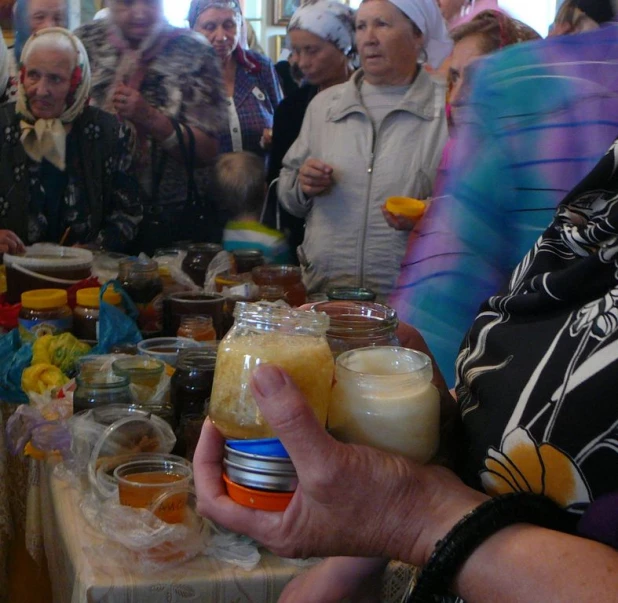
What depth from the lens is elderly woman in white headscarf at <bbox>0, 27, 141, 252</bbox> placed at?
252 cm

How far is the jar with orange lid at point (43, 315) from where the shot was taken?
1.72m

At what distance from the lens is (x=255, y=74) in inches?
117

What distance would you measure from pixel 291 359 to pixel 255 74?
2592mm

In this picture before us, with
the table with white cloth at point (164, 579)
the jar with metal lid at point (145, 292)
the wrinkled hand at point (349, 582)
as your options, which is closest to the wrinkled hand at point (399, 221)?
the jar with metal lid at point (145, 292)

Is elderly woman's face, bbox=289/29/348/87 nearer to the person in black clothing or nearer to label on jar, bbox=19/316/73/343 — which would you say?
the person in black clothing

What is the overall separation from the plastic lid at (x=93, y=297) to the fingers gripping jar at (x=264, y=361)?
3.76 ft

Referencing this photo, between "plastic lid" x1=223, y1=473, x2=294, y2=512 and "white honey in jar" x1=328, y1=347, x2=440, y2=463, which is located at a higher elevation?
"white honey in jar" x1=328, y1=347, x2=440, y2=463

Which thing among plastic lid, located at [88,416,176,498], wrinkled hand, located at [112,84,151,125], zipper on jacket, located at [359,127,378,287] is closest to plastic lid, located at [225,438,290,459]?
plastic lid, located at [88,416,176,498]

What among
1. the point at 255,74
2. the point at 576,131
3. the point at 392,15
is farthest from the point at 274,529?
the point at 255,74

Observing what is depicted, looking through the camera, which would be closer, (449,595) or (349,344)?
(449,595)

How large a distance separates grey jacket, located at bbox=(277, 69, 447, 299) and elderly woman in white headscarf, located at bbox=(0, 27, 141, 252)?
29.5 inches

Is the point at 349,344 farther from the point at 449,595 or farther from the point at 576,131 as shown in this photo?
the point at 576,131

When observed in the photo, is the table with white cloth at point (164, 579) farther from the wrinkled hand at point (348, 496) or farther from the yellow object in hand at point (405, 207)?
the yellow object in hand at point (405, 207)

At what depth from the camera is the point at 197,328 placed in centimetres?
163
